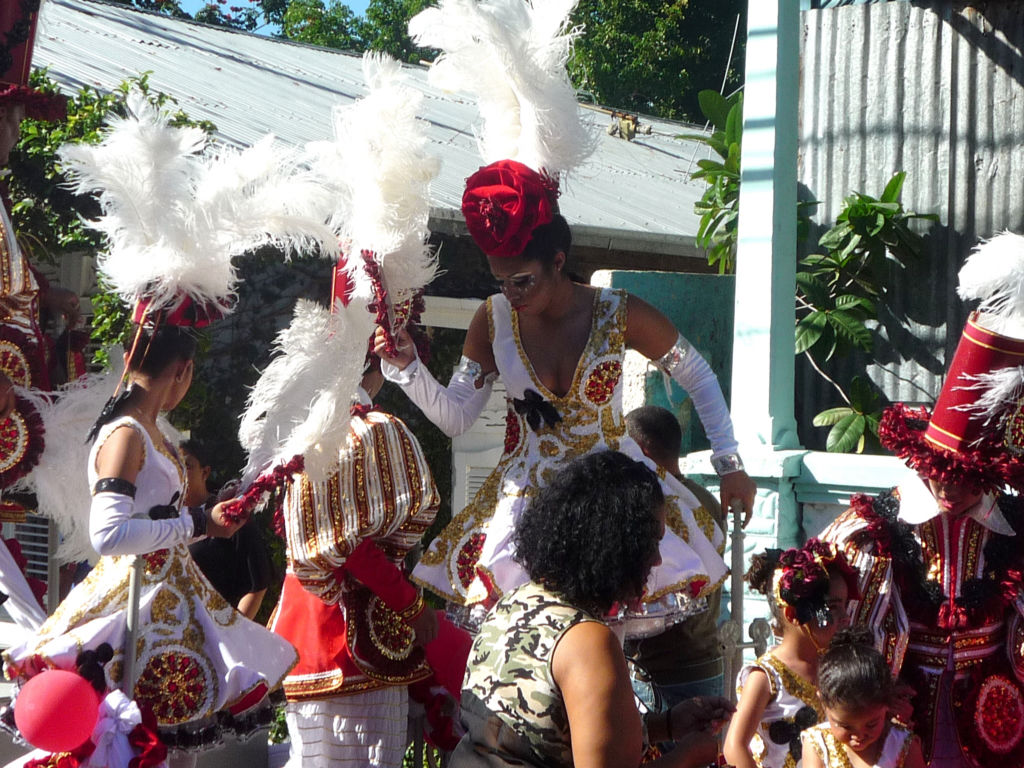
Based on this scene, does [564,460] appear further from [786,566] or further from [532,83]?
[532,83]

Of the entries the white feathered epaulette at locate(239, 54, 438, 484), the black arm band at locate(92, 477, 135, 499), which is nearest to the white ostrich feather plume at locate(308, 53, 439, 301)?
the white feathered epaulette at locate(239, 54, 438, 484)

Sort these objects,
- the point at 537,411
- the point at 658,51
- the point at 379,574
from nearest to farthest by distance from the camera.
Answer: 1. the point at 379,574
2. the point at 537,411
3. the point at 658,51

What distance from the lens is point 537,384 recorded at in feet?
13.1

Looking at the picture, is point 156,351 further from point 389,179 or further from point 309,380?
point 389,179

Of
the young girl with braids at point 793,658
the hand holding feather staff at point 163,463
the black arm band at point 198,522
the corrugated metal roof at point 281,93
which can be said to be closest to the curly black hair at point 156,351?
the hand holding feather staff at point 163,463

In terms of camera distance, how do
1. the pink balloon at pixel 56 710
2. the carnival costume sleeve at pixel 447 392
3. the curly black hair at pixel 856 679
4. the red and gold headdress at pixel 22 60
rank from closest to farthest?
the pink balloon at pixel 56 710
the curly black hair at pixel 856 679
the carnival costume sleeve at pixel 447 392
the red and gold headdress at pixel 22 60

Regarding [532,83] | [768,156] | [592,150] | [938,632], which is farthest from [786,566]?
[768,156]

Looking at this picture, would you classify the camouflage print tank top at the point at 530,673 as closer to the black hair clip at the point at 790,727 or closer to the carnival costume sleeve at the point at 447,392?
the carnival costume sleeve at the point at 447,392

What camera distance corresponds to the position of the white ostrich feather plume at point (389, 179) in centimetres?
389

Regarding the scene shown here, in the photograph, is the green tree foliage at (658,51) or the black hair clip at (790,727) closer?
the black hair clip at (790,727)

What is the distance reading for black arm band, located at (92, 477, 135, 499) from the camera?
352 cm

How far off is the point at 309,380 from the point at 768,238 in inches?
111

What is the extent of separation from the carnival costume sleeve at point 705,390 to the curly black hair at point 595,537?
1.32 m

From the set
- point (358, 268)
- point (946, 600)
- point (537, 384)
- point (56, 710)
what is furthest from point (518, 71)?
point (56, 710)
